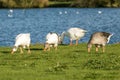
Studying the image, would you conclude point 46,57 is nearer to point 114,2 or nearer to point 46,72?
point 46,72

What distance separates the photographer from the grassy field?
58.1 ft

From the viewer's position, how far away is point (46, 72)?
1880 cm

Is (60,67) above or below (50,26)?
below

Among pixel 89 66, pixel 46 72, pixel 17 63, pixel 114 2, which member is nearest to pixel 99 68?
pixel 89 66

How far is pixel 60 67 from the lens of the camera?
65.4 ft

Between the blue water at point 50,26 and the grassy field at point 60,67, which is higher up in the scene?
the blue water at point 50,26

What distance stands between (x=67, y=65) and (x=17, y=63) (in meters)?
2.43

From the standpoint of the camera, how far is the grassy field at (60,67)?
17719 millimetres

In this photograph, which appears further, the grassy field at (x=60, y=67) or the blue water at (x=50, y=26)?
the blue water at (x=50, y=26)

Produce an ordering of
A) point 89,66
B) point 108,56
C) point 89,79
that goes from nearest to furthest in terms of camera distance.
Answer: point 89,79
point 89,66
point 108,56

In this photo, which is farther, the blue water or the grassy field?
the blue water

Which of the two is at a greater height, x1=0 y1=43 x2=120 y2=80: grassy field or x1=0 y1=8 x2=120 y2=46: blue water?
x1=0 y1=8 x2=120 y2=46: blue water

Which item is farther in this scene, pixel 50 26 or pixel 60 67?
pixel 50 26

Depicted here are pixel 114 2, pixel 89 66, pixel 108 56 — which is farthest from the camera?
pixel 114 2
